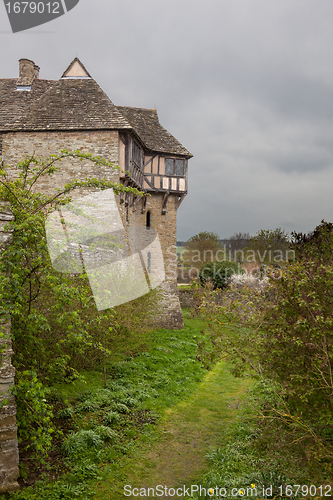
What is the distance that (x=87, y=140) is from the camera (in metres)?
13.4

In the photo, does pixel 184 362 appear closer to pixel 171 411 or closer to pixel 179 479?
pixel 171 411

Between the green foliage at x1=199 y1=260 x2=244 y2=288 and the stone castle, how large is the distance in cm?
728

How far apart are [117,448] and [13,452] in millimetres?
2044

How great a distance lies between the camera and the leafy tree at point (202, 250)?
3754 cm

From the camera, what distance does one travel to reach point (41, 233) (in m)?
5.15

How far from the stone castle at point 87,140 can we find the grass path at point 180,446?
393 cm

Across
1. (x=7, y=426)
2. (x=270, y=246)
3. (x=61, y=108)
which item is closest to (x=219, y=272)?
(x=270, y=246)

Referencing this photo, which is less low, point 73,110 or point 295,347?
point 73,110

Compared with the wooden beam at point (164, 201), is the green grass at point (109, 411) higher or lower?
lower

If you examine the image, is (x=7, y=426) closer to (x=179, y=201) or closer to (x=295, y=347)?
(x=295, y=347)

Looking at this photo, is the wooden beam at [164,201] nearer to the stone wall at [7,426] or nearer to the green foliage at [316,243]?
the green foliage at [316,243]

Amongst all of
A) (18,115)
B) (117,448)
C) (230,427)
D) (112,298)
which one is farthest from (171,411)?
(18,115)

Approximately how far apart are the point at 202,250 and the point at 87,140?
2624cm

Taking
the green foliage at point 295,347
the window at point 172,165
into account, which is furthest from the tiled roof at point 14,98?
the green foliage at point 295,347
